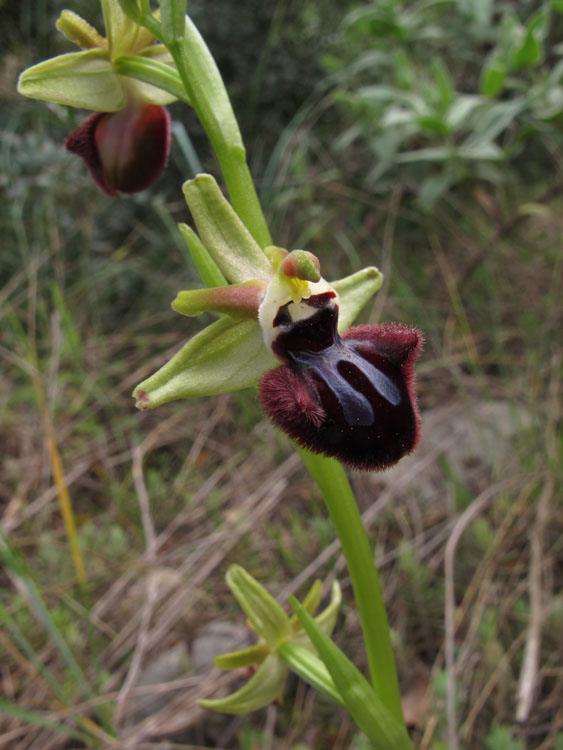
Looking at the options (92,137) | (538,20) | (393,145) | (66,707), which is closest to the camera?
(92,137)

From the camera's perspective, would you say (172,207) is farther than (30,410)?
Yes

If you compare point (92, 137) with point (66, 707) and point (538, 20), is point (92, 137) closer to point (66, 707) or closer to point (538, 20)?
point (66, 707)

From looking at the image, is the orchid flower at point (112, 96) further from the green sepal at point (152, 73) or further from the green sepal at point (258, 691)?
the green sepal at point (258, 691)

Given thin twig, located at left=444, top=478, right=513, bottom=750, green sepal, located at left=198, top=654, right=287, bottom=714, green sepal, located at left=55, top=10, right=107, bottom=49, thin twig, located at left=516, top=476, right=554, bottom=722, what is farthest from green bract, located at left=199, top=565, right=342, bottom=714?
green sepal, located at left=55, top=10, right=107, bottom=49

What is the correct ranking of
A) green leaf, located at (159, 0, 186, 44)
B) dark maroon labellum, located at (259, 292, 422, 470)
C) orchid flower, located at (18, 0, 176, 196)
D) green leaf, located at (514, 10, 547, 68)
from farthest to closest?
1. green leaf, located at (514, 10, 547, 68)
2. orchid flower, located at (18, 0, 176, 196)
3. green leaf, located at (159, 0, 186, 44)
4. dark maroon labellum, located at (259, 292, 422, 470)

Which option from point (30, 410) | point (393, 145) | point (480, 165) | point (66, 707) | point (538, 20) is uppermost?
point (538, 20)

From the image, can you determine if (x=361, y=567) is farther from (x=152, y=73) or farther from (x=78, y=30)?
(x=78, y=30)

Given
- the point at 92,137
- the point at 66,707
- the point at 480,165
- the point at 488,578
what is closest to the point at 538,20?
the point at 480,165

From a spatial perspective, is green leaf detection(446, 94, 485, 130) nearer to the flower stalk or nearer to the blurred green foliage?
the blurred green foliage
